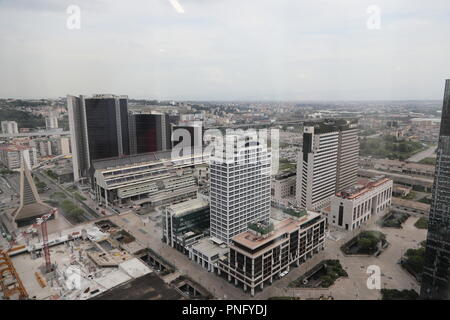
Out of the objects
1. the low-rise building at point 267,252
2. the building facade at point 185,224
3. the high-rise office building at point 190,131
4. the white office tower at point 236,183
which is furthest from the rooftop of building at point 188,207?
the high-rise office building at point 190,131

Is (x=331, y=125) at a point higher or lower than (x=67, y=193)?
higher

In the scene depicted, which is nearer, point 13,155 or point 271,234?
point 271,234

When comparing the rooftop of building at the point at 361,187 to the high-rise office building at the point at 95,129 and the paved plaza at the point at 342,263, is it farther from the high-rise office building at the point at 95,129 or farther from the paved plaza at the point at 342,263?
the high-rise office building at the point at 95,129

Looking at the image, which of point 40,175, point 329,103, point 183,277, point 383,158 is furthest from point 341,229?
point 40,175

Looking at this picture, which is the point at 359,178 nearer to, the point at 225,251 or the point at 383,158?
the point at 383,158

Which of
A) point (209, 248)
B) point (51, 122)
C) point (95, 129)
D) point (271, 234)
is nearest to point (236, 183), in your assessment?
point (271, 234)

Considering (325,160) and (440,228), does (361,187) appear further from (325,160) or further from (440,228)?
(440,228)
